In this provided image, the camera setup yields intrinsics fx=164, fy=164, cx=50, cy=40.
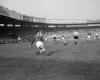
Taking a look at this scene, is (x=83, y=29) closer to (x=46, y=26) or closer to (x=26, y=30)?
(x=46, y=26)

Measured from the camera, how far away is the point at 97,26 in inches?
2350

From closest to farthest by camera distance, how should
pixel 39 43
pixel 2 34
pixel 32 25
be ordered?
pixel 39 43, pixel 2 34, pixel 32 25

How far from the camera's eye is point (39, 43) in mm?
12297

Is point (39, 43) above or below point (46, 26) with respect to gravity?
below

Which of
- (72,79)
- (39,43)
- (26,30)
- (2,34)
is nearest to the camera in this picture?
(72,79)

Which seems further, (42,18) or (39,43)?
(42,18)

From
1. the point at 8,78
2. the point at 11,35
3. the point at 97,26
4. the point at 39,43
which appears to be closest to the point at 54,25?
the point at 97,26

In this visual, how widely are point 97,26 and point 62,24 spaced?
42.0 ft

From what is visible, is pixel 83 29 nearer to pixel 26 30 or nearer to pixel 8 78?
pixel 26 30

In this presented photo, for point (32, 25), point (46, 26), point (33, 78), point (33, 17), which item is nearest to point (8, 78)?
point (33, 78)

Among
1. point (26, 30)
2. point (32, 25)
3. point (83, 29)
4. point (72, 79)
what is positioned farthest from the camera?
point (83, 29)

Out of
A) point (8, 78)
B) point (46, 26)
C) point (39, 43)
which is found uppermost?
point (46, 26)

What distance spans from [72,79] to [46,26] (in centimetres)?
5525

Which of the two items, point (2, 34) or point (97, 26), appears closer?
point (2, 34)
